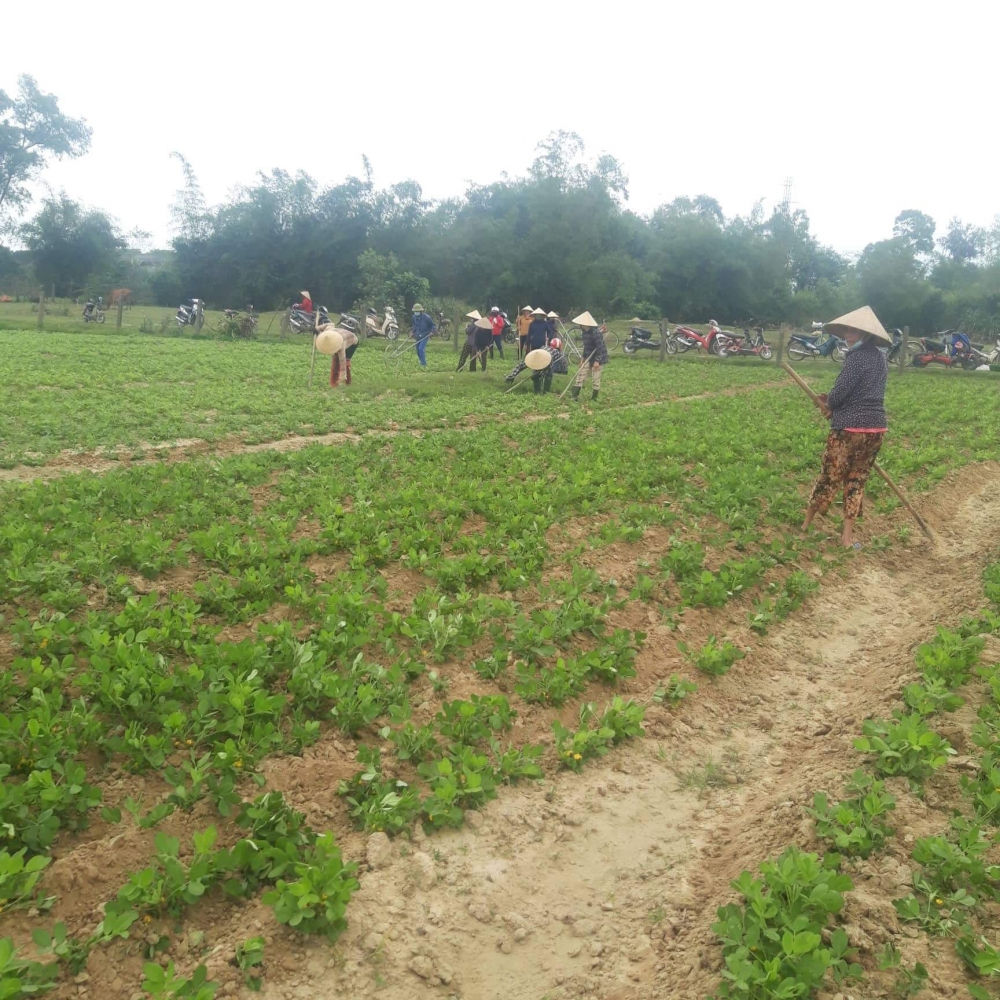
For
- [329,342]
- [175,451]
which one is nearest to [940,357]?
[329,342]

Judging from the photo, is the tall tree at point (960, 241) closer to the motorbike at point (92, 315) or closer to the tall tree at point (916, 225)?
the tall tree at point (916, 225)

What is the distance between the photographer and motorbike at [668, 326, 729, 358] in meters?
28.1

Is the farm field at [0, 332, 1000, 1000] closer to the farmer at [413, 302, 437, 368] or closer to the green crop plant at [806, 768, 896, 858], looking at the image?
the green crop plant at [806, 768, 896, 858]

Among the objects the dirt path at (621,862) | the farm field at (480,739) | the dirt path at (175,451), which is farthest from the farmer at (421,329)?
the dirt path at (621,862)

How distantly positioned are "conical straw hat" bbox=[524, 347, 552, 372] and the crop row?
11642 millimetres

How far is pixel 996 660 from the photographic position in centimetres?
453

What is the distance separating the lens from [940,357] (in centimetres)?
2588

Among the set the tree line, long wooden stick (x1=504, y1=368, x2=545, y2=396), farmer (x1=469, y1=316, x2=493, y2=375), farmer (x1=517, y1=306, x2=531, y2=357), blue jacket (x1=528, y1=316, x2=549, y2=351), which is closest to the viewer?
long wooden stick (x1=504, y1=368, x2=545, y2=396)

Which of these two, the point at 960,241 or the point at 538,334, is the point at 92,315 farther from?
the point at 960,241

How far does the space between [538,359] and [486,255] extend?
22.2 meters

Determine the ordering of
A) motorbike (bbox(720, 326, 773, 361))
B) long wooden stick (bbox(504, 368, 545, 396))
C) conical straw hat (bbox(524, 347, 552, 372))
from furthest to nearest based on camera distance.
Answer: motorbike (bbox(720, 326, 773, 361)) < long wooden stick (bbox(504, 368, 545, 396)) < conical straw hat (bbox(524, 347, 552, 372))

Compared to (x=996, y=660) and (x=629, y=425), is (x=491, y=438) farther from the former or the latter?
(x=996, y=660)

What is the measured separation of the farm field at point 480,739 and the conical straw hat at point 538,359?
23.4 feet

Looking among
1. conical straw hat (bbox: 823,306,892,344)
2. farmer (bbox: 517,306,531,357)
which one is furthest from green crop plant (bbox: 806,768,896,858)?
farmer (bbox: 517,306,531,357)
